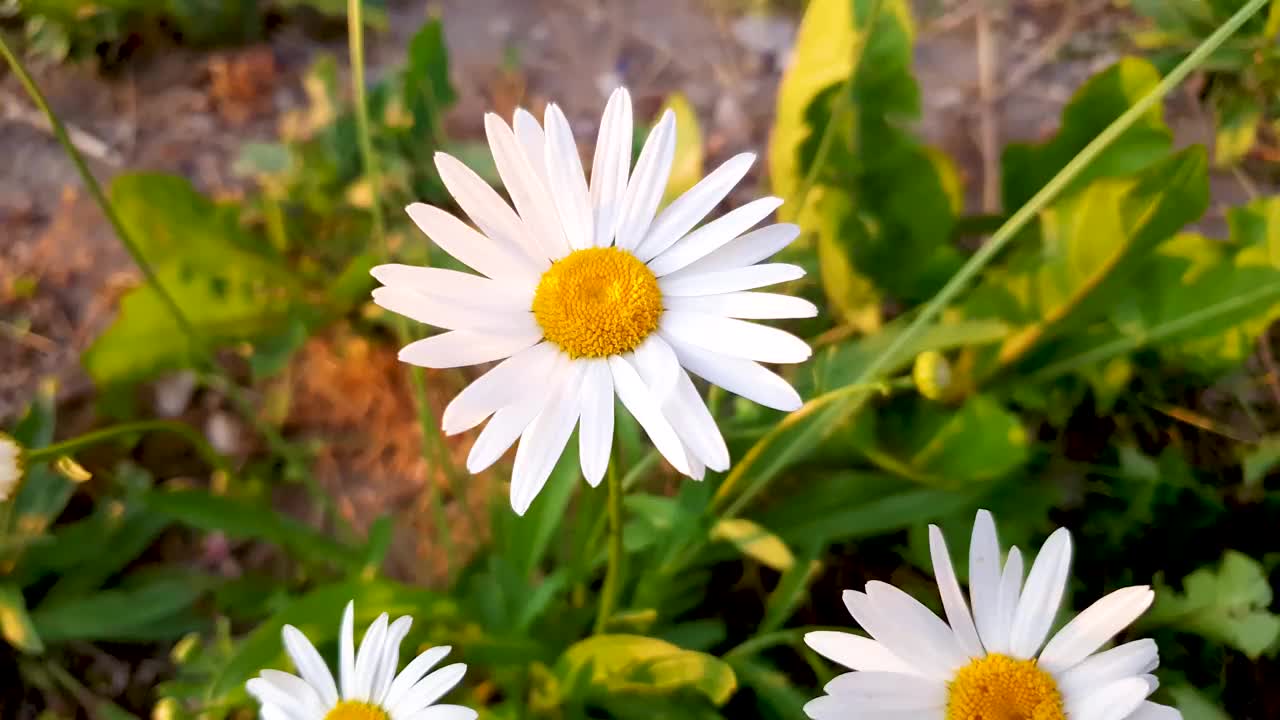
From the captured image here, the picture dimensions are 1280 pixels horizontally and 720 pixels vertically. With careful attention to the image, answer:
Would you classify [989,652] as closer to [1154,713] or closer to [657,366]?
[1154,713]

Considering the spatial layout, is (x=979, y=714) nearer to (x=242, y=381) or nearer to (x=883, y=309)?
(x=883, y=309)

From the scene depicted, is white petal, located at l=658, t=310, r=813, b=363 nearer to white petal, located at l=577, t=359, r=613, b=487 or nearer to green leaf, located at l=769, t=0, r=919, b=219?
white petal, located at l=577, t=359, r=613, b=487

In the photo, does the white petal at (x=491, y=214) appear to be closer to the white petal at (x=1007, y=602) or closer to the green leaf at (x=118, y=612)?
the white petal at (x=1007, y=602)

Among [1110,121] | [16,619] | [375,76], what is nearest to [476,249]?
[16,619]

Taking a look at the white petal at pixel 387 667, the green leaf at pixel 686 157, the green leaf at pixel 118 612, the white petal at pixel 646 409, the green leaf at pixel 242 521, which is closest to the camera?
the white petal at pixel 646 409

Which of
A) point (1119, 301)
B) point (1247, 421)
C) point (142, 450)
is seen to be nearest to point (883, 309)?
point (1119, 301)

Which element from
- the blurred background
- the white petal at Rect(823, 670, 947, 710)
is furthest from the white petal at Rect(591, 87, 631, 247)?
the white petal at Rect(823, 670, 947, 710)

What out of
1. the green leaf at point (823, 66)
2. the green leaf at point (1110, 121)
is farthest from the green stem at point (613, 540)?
the green leaf at point (1110, 121)
